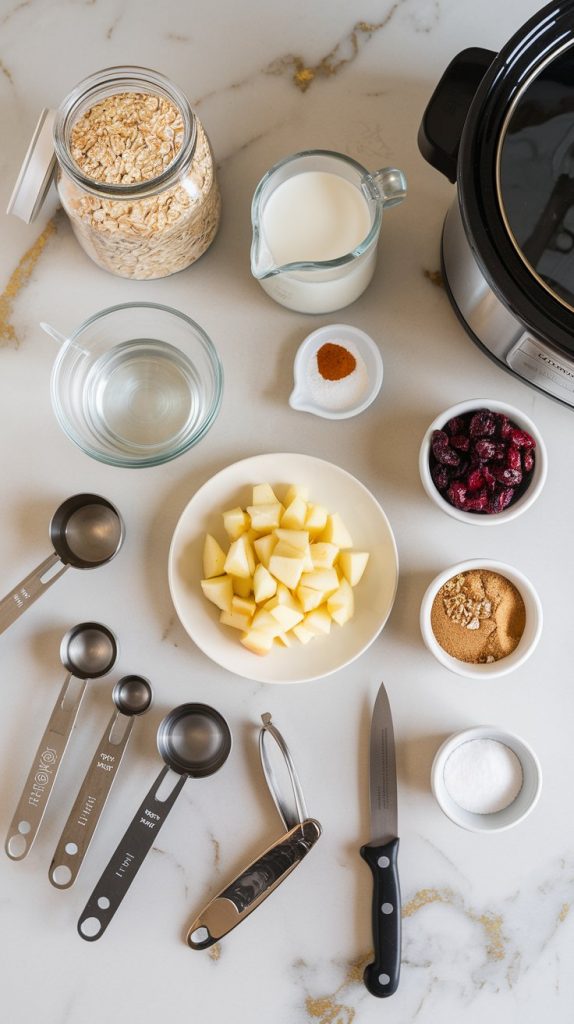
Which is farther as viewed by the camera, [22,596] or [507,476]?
[22,596]

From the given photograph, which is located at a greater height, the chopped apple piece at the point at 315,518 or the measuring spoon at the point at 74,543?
the chopped apple piece at the point at 315,518

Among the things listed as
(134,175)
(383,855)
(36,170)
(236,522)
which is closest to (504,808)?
(383,855)

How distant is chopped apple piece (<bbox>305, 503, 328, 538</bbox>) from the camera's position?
1.27m

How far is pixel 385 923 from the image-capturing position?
1.28 metres

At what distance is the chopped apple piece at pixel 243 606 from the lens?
126 cm

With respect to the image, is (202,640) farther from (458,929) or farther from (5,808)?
(458,929)

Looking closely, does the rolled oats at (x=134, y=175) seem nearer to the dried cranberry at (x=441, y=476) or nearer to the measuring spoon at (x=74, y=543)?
the measuring spoon at (x=74, y=543)

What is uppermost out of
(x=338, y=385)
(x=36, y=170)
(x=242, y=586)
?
(x=36, y=170)

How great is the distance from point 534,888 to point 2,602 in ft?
3.26

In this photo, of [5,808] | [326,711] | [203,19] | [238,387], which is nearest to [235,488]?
[238,387]

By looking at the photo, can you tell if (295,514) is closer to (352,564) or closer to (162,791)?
(352,564)

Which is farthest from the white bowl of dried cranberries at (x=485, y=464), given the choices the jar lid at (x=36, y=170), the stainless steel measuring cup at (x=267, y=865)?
the jar lid at (x=36, y=170)

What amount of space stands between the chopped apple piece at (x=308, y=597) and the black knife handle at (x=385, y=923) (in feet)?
1.33

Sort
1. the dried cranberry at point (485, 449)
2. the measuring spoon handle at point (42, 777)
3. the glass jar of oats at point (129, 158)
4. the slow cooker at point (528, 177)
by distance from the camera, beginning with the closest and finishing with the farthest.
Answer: the slow cooker at point (528, 177) → the glass jar of oats at point (129, 158) → the dried cranberry at point (485, 449) → the measuring spoon handle at point (42, 777)
